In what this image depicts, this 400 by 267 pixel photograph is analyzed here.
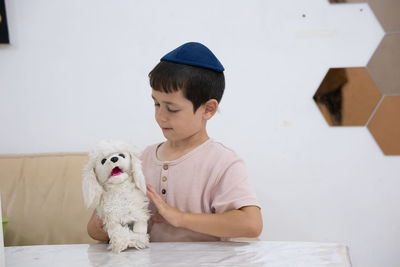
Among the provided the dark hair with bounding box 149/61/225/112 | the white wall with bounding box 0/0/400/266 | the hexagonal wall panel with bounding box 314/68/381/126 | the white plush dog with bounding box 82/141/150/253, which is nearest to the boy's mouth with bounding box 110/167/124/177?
the white plush dog with bounding box 82/141/150/253

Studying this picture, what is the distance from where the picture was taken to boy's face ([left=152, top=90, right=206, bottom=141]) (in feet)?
3.37

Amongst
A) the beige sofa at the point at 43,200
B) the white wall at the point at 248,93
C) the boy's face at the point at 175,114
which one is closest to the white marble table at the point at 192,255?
the boy's face at the point at 175,114

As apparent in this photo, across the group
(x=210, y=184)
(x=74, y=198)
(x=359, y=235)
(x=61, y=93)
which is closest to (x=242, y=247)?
(x=210, y=184)

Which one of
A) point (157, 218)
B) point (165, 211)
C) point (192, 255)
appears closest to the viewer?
point (192, 255)

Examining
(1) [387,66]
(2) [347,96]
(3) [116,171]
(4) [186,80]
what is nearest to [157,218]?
(3) [116,171]

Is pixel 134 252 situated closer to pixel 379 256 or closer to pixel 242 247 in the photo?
pixel 242 247

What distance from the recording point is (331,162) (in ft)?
6.50

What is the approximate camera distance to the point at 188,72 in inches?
40.1

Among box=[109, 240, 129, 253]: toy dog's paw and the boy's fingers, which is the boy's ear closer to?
the boy's fingers

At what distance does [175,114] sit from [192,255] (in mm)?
364

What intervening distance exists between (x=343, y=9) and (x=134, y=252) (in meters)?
1.55

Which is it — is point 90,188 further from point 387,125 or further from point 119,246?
point 387,125

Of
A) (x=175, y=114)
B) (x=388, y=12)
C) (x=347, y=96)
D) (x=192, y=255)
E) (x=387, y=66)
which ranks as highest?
(x=388, y=12)

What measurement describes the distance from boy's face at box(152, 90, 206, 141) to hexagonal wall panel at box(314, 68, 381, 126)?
1042 millimetres
